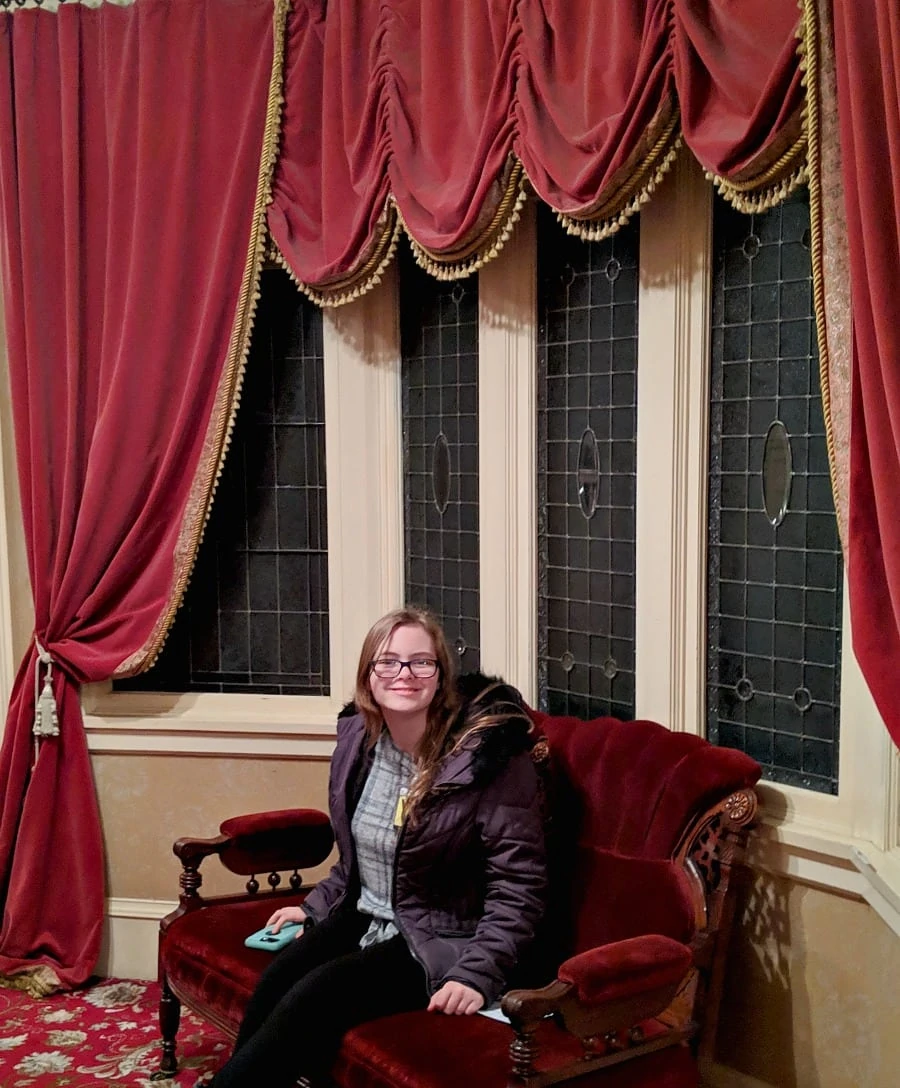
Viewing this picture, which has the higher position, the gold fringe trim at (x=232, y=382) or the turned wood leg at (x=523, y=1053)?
the gold fringe trim at (x=232, y=382)

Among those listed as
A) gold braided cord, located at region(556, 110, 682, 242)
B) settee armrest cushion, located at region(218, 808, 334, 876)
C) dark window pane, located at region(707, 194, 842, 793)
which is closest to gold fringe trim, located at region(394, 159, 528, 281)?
gold braided cord, located at region(556, 110, 682, 242)

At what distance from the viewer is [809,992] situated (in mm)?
2391

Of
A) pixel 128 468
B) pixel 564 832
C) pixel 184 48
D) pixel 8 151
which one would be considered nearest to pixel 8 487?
pixel 128 468

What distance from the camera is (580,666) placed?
9.61 feet

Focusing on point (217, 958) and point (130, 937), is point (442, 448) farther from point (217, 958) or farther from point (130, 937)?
point (130, 937)

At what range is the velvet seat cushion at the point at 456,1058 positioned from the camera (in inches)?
79.2

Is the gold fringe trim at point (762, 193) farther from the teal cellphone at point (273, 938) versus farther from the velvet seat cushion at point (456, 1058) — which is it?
the teal cellphone at point (273, 938)

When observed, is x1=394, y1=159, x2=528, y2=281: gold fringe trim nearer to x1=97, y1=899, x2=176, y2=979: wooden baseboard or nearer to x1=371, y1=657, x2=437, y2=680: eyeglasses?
x1=371, y1=657, x2=437, y2=680: eyeglasses

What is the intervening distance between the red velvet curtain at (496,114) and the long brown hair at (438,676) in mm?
898

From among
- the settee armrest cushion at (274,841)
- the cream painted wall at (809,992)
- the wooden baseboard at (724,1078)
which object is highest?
the settee armrest cushion at (274,841)

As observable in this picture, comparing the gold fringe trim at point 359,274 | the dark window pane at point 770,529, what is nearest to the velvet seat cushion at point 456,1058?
the dark window pane at point 770,529

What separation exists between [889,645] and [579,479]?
41.9 inches

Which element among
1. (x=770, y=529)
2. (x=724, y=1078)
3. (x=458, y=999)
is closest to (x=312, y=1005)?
(x=458, y=999)

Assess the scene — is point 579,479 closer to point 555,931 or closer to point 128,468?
point 555,931
